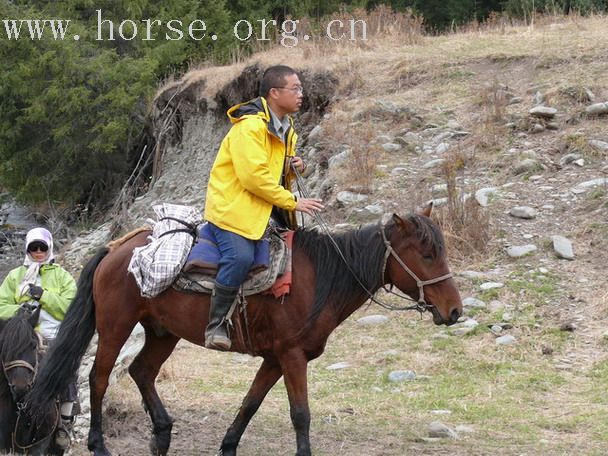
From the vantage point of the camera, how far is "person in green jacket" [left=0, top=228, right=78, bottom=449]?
714 cm

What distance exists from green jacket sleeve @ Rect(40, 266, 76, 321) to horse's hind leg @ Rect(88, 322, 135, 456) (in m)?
0.76

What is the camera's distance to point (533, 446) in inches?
257

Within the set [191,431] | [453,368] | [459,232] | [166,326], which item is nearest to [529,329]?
[453,368]

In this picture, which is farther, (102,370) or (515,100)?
(515,100)

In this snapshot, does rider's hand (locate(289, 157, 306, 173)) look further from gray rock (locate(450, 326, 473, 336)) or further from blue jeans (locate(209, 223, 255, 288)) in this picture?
gray rock (locate(450, 326, 473, 336))

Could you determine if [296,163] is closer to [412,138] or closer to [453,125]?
[412,138]

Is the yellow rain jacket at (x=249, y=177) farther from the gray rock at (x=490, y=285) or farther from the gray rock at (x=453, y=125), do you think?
the gray rock at (x=453, y=125)

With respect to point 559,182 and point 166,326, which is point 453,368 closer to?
point 166,326

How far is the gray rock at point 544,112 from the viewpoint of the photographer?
13.5 metres

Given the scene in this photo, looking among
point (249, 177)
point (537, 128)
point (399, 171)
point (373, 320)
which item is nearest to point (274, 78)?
point (249, 177)

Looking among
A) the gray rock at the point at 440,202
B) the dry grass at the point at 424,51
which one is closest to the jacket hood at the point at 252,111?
the gray rock at the point at 440,202

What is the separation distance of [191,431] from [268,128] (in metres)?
2.73

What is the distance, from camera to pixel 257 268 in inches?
232

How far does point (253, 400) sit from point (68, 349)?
141 centimetres
